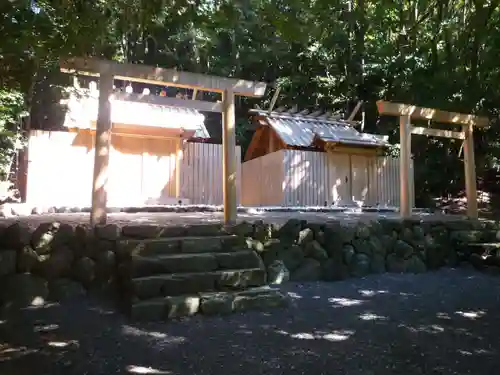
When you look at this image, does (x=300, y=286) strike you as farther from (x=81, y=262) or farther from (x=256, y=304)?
(x=81, y=262)

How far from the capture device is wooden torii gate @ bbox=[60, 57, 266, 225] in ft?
15.5

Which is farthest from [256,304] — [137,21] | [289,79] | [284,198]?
[289,79]

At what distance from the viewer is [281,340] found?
3.23 metres

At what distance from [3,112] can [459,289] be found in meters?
10.4

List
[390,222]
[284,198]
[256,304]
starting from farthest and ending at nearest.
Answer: [284,198] < [390,222] < [256,304]

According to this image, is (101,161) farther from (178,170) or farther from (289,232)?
(178,170)

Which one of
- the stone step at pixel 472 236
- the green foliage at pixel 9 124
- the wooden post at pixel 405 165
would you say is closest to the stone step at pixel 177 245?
the wooden post at pixel 405 165

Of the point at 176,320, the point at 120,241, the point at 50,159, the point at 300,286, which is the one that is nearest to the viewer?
the point at 176,320

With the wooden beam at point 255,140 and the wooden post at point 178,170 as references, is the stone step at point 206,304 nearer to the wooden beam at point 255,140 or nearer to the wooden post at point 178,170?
the wooden post at point 178,170

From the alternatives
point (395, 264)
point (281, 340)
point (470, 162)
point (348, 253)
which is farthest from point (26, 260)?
point (470, 162)

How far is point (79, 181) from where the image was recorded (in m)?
9.77

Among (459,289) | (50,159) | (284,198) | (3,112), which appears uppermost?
(3,112)

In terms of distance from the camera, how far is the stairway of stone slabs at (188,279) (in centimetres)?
376

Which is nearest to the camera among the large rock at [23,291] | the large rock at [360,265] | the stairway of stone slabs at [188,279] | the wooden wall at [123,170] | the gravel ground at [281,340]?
the gravel ground at [281,340]
